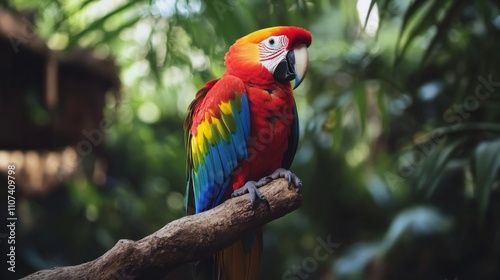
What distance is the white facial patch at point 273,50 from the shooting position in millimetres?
971

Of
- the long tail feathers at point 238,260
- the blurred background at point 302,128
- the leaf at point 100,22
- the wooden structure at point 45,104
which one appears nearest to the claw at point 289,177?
the long tail feathers at point 238,260

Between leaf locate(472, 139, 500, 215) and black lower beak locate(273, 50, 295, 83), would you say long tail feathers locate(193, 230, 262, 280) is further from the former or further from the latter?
leaf locate(472, 139, 500, 215)

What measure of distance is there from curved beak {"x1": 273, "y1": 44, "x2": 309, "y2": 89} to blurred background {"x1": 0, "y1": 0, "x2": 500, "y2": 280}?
0.25 meters

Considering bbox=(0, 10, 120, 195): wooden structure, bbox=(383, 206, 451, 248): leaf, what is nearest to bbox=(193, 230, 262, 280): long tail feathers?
bbox=(0, 10, 120, 195): wooden structure

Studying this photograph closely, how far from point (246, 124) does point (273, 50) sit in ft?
0.48

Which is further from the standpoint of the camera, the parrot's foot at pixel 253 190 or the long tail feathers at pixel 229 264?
the long tail feathers at pixel 229 264

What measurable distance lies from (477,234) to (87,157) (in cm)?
126

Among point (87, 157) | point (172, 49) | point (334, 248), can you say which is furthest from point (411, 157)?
point (87, 157)

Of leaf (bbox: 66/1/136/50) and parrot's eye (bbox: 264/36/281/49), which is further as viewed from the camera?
leaf (bbox: 66/1/136/50)

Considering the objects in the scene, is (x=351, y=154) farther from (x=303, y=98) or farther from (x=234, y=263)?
(x=234, y=263)

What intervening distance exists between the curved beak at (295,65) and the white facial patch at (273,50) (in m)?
0.01

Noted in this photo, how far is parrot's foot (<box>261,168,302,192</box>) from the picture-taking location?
911mm

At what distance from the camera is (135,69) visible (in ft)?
5.11

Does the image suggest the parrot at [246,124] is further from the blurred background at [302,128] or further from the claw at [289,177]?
the blurred background at [302,128]
